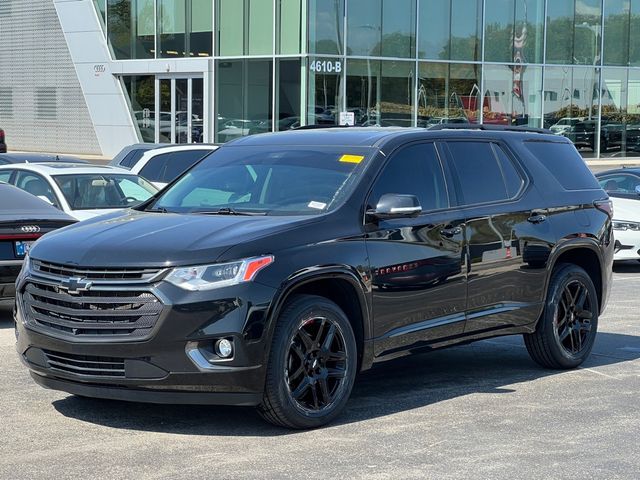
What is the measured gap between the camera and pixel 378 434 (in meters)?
6.54

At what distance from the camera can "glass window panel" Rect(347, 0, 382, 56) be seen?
33719 millimetres

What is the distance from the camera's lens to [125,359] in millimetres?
6203

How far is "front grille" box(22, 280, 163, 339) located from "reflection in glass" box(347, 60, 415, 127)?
27.8m

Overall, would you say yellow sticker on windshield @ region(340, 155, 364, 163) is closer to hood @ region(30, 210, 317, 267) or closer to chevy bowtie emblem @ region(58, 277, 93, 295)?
hood @ region(30, 210, 317, 267)

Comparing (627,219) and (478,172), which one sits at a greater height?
(478,172)

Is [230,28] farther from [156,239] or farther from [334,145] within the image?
[156,239]

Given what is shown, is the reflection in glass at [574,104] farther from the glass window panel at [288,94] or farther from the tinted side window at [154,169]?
the tinted side window at [154,169]

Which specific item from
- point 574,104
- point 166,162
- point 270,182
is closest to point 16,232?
point 270,182

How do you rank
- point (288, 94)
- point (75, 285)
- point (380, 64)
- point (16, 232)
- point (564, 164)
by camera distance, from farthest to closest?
point (380, 64) → point (288, 94) → point (16, 232) → point (564, 164) → point (75, 285)

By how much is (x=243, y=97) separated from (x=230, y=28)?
227 cm

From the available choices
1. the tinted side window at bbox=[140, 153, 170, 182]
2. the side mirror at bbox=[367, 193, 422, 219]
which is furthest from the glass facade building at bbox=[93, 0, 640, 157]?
the side mirror at bbox=[367, 193, 422, 219]

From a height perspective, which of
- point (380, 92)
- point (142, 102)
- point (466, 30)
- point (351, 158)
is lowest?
point (351, 158)

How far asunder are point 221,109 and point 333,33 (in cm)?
490

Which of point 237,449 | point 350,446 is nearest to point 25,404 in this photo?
point 237,449
